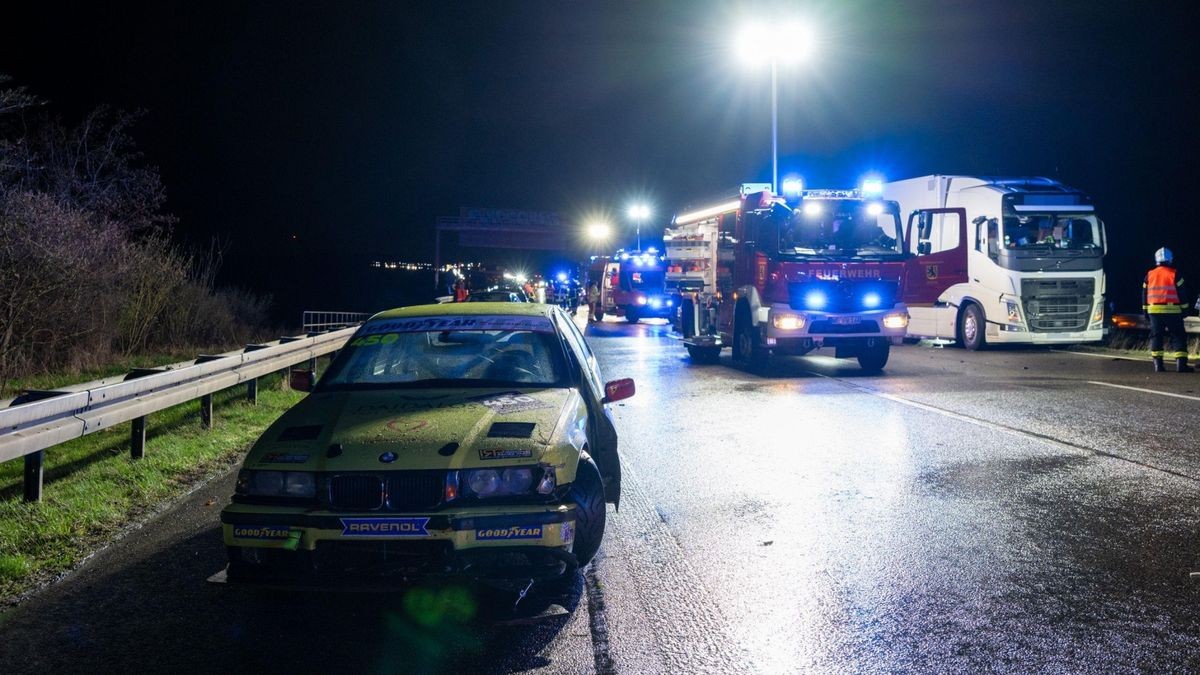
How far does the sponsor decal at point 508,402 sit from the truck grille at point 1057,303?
58.0 feet

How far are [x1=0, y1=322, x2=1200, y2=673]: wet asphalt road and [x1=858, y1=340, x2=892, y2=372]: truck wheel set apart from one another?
712 cm

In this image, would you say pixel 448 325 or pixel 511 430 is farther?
pixel 448 325

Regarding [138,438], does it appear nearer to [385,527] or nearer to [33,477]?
[33,477]

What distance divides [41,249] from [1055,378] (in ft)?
49.9

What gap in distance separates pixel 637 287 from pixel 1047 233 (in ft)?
56.8

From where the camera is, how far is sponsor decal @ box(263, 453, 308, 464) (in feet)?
15.8

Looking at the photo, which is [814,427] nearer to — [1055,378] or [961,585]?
[961,585]

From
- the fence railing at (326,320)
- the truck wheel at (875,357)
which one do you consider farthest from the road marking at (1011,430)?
the fence railing at (326,320)

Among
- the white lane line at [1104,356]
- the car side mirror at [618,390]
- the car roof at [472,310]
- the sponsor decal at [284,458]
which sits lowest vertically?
the white lane line at [1104,356]

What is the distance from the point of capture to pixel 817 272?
16.6 m

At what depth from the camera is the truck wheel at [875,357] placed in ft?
56.5

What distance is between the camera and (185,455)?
8.98m

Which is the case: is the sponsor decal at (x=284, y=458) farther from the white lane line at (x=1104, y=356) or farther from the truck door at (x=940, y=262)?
the truck door at (x=940, y=262)

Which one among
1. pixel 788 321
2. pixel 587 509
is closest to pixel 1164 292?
pixel 788 321
